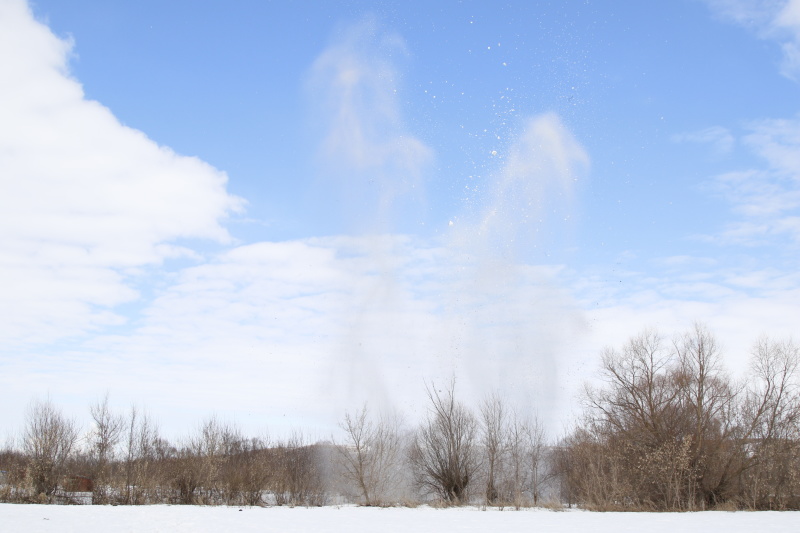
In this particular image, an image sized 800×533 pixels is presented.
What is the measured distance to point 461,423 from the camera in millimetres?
A: 41312

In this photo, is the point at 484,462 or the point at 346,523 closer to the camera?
the point at 346,523

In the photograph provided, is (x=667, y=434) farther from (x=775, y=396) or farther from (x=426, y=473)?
(x=426, y=473)

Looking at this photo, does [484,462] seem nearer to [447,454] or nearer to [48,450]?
[447,454]

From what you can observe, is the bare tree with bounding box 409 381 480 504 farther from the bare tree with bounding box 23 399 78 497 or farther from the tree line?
the bare tree with bounding box 23 399 78 497

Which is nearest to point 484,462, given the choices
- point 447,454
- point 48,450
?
point 447,454

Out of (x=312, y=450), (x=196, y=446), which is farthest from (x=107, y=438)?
(x=312, y=450)

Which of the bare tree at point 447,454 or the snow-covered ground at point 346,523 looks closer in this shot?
the snow-covered ground at point 346,523

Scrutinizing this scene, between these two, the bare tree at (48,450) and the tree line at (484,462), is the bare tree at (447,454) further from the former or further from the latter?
the bare tree at (48,450)

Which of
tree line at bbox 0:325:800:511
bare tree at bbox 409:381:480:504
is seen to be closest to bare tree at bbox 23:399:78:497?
tree line at bbox 0:325:800:511

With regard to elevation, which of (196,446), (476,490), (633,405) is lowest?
(476,490)

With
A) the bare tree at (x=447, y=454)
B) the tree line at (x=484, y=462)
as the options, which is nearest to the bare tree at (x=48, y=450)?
the tree line at (x=484, y=462)

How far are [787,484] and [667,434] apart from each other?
6.18 meters

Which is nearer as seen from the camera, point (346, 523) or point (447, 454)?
point (346, 523)

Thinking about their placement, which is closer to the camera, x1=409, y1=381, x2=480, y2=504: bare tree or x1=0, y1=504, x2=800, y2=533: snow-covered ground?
x1=0, y1=504, x2=800, y2=533: snow-covered ground
